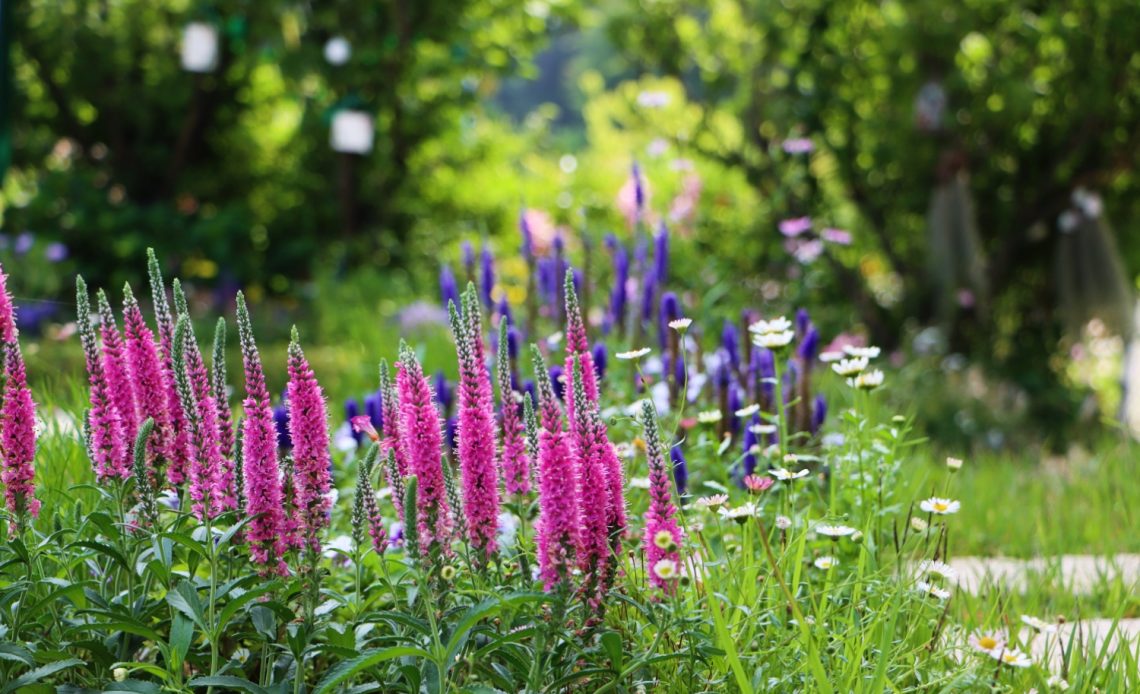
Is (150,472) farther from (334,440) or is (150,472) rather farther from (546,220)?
(546,220)

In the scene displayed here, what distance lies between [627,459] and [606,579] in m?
1.17

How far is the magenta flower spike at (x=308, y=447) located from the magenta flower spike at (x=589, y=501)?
0.38m

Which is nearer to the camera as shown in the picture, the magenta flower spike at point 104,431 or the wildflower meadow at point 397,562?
the wildflower meadow at point 397,562

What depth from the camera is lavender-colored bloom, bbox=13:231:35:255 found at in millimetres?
7320

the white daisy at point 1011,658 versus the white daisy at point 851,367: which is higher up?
the white daisy at point 851,367

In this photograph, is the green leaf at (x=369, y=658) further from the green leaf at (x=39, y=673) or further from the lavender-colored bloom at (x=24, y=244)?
the lavender-colored bloom at (x=24, y=244)

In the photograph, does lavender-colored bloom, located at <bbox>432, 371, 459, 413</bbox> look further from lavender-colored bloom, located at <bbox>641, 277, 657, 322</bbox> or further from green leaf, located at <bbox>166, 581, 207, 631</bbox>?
green leaf, located at <bbox>166, 581, 207, 631</bbox>

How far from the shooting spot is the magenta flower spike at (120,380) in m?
1.85

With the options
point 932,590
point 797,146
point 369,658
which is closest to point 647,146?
point 797,146

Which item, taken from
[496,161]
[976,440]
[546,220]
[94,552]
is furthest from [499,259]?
[94,552]

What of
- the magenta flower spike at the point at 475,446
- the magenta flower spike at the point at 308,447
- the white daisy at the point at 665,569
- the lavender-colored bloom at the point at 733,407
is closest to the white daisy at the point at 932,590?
the white daisy at the point at 665,569

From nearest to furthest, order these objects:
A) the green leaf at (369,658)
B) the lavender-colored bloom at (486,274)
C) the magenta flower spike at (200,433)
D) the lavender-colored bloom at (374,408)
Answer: the green leaf at (369,658) → the magenta flower spike at (200,433) → the lavender-colored bloom at (374,408) → the lavender-colored bloom at (486,274)

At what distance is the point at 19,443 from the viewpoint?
1.83 m

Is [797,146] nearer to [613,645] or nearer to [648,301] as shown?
[648,301]
